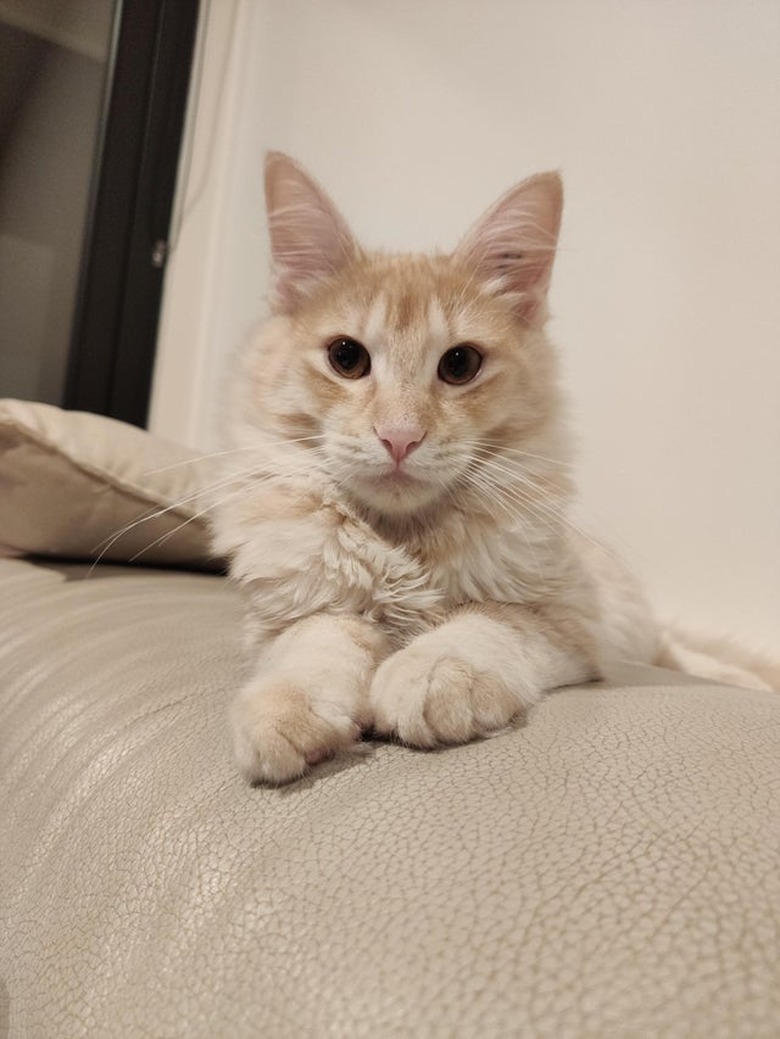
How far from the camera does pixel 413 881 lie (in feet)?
1.31

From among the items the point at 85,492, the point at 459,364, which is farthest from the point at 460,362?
the point at 85,492

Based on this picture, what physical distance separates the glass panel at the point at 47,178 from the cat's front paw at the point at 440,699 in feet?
7.63

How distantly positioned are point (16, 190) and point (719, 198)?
88.1 inches

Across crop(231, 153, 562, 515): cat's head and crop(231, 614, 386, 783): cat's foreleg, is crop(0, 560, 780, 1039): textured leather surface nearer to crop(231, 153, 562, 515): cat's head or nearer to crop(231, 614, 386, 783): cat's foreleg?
crop(231, 614, 386, 783): cat's foreleg

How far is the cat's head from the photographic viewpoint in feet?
2.75

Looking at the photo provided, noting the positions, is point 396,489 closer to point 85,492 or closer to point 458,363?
point 458,363

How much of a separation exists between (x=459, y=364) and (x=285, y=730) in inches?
19.9

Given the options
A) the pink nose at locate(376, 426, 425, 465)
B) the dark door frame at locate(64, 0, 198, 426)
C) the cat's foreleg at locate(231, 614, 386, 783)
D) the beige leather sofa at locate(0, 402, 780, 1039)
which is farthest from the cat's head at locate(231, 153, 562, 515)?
the dark door frame at locate(64, 0, 198, 426)

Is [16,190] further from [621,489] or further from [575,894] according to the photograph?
[575,894]

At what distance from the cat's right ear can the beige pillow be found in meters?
0.39

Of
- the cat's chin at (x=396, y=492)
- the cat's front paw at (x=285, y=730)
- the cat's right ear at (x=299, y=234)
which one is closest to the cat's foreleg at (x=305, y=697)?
the cat's front paw at (x=285, y=730)

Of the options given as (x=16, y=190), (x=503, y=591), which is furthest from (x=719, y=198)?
(x=16, y=190)

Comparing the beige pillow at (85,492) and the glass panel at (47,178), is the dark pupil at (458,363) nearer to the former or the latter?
the beige pillow at (85,492)

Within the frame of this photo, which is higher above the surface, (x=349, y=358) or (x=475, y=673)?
(x=349, y=358)
